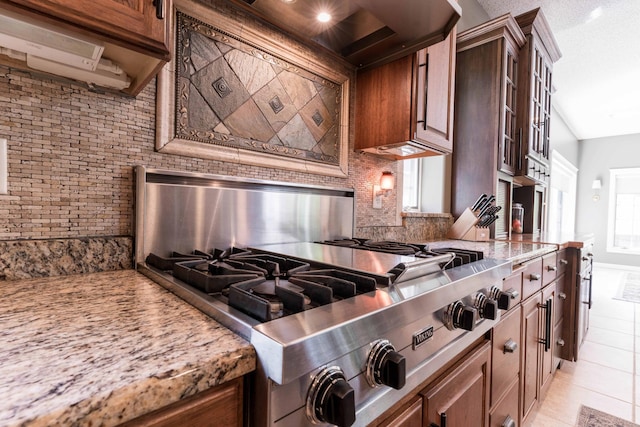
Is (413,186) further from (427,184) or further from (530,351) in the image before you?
(530,351)

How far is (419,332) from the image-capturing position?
27.9 inches

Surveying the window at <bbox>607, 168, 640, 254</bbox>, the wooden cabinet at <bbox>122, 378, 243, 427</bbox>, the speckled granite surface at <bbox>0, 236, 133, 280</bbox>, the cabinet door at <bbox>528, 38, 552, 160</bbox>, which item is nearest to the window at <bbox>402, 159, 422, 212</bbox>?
the cabinet door at <bbox>528, 38, 552, 160</bbox>

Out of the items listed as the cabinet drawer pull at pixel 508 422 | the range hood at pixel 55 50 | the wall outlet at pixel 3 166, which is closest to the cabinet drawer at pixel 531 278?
the cabinet drawer pull at pixel 508 422

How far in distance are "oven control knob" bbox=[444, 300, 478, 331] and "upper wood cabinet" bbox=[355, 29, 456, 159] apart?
3.09 ft

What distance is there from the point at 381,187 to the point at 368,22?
2.86 feet

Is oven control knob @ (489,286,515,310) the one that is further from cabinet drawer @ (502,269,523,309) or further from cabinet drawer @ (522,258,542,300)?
cabinet drawer @ (522,258,542,300)

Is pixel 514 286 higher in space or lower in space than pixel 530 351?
higher

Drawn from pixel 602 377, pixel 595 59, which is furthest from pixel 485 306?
pixel 595 59

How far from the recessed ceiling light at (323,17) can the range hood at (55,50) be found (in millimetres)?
736

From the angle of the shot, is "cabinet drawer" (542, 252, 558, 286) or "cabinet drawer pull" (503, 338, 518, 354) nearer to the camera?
"cabinet drawer pull" (503, 338, 518, 354)

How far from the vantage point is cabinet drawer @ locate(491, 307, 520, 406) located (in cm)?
113

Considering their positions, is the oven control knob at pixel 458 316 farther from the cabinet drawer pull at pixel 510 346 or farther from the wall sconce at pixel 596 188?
the wall sconce at pixel 596 188

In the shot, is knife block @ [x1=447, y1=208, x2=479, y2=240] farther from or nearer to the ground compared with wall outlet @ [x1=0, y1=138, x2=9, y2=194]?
nearer to the ground

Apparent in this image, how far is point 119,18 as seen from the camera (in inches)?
25.7
